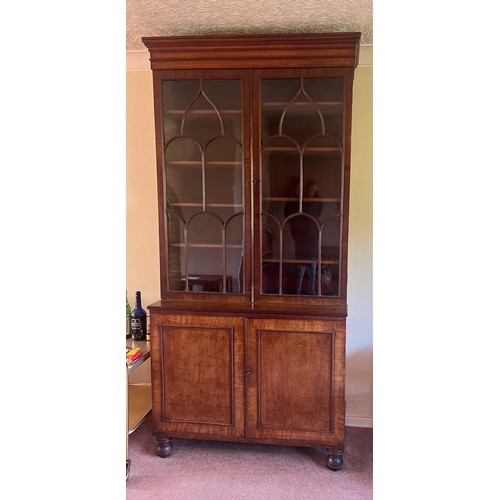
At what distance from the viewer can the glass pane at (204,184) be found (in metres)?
2.26

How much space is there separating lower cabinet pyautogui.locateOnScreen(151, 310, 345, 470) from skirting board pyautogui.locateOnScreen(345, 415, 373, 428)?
53 cm

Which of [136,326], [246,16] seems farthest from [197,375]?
[246,16]

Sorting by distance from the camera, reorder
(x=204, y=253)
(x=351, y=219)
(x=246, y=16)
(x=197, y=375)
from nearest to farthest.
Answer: (x=246, y=16) → (x=197, y=375) → (x=204, y=253) → (x=351, y=219)

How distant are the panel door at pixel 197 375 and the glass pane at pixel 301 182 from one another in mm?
369

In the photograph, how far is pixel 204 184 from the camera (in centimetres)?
233

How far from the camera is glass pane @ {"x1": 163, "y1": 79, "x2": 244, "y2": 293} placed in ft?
7.41

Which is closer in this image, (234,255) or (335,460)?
(335,460)

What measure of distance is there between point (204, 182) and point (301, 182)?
52cm

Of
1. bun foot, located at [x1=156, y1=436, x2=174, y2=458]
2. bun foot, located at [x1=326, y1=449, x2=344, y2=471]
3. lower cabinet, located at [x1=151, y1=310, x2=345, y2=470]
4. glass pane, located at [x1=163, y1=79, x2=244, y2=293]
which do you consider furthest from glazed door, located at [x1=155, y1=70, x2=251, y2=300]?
bun foot, located at [x1=326, y1=449, x2=344, y2=471]

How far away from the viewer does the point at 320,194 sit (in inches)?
88.2

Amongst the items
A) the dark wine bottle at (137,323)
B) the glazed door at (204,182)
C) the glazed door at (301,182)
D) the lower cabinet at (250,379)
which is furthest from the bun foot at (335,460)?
the dark wine bottle at (137,323)

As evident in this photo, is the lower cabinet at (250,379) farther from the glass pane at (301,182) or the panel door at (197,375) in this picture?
the glass pane at (301,182)

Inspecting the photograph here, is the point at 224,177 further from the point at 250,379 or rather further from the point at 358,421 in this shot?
the point at 358,421
